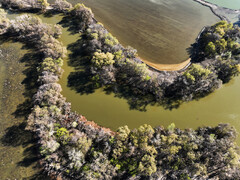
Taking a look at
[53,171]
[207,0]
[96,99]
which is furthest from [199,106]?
[207,0]

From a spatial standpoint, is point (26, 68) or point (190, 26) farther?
point (190, 26)

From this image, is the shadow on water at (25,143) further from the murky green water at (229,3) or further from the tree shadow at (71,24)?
the murky green water at (229,3)

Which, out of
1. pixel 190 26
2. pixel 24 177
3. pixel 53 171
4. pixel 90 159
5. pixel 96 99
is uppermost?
pixel 190 26

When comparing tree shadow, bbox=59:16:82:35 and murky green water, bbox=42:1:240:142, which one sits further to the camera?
tree shadow, bbox=59:16:82:35

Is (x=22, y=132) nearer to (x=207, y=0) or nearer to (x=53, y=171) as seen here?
(x=53, y=171)

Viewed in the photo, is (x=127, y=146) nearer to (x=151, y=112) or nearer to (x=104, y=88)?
(x=151, y=112)

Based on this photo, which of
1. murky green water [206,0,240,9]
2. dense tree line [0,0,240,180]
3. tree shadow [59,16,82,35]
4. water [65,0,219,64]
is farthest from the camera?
murky green water [206,0,240,9]

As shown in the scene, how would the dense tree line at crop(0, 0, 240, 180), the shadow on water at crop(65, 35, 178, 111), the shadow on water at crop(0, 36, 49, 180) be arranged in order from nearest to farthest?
the dense tree line at crop(0, 0, 240, 180) < the shadow on water at crop(0, 36, 49, 180) < the shadow on water at crop(65, 35, 178, 111)

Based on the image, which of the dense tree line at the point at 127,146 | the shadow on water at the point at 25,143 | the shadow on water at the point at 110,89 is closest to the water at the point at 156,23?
the shadow on water at the point at 110,89

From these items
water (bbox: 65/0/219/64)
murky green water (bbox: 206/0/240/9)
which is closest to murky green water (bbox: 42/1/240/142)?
water (bbox: 65/0/219/64)

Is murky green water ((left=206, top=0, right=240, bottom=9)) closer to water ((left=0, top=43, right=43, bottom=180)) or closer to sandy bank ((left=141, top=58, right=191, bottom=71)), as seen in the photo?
sandy bank ((left=141, top=58, right=191, bottom=71))

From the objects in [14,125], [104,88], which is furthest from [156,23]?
[14,125]
